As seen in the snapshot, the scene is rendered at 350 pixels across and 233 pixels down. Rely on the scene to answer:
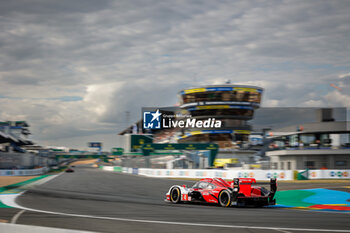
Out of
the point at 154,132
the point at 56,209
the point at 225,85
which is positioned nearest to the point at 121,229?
the point at 56,209

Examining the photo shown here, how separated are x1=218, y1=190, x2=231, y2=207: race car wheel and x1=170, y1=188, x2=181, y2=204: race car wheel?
6.77ft

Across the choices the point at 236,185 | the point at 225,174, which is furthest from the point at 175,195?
the point at 225,174

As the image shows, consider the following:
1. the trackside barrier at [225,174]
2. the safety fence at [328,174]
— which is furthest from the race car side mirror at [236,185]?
the safety fence at [328,174]

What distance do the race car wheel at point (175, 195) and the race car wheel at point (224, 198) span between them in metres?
2.06

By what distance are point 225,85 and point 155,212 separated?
77.5 metres

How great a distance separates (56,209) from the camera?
13797 millimetres

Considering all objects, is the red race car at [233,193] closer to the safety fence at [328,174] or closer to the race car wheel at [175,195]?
the race car wheel at [175,195]

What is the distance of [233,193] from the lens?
14664mm

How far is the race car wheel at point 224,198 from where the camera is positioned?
1481 centimetres

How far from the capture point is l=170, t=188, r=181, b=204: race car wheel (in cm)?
1656

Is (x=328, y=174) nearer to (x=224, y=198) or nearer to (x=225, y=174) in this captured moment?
(x=225, y=174)

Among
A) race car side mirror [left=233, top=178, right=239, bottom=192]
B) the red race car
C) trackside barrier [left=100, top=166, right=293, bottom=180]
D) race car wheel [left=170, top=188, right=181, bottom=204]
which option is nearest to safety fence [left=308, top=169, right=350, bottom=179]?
trackside barrier [left=100, top=166, right=293, bottom=180]

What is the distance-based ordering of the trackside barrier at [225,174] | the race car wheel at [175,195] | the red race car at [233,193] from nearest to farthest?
the red race car at [233,193] → the race car wheel at [175,195] → the trackside barrier at [225,174]

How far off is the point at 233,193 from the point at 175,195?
9.82 ft
